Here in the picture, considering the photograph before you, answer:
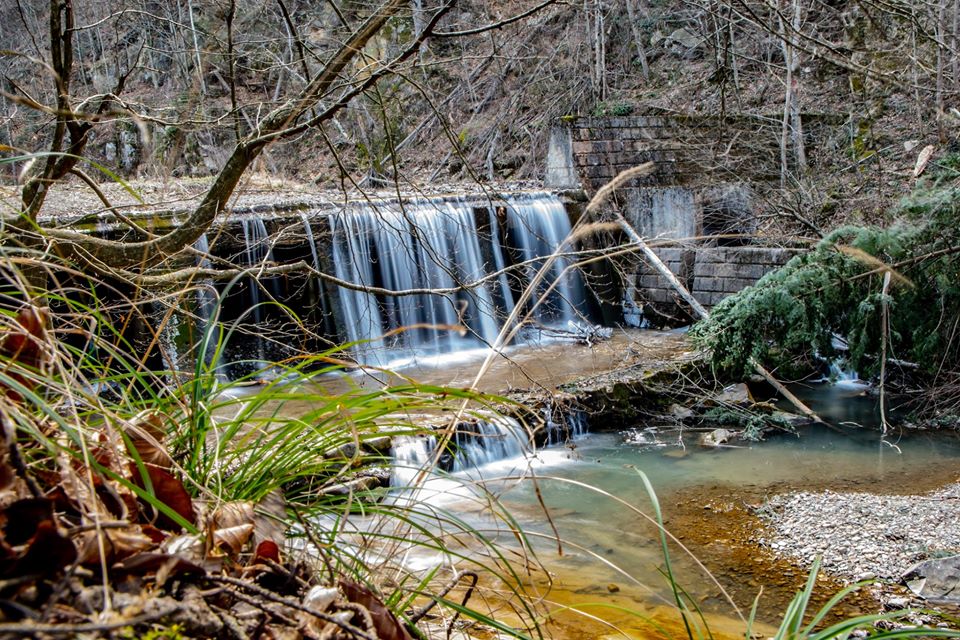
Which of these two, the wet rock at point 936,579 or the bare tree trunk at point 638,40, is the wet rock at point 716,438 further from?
the bare tree trunk at point 638,40

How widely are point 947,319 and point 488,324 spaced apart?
18.2 feet

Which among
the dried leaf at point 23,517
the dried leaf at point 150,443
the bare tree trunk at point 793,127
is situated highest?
the bare tree trunk at point 793,127

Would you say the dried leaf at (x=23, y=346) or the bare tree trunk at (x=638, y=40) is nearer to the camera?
the dried leaf at (x=23, y=346)

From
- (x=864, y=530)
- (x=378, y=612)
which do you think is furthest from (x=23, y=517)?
(x=864, y=530)

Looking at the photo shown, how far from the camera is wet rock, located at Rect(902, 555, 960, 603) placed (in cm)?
417

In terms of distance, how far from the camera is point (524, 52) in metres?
17.6

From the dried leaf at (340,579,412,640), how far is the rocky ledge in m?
3.92

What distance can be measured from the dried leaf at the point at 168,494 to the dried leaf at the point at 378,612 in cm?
29

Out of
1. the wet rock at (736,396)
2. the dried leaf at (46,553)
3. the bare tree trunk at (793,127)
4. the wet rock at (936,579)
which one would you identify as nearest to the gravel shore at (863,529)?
the wet rock at (936,579)

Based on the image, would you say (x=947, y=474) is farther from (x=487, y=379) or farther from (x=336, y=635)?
(x=336, y=635)

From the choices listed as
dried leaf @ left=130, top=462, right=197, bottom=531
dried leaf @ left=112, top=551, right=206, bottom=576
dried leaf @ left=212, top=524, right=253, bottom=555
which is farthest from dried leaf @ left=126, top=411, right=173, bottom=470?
dried leaf @ left=112, top=551, right=206, bottom=576

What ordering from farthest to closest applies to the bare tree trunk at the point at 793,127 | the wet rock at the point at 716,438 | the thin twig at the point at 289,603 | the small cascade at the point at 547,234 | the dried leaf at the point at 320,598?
the small cascade at the point at 547,234 → the bare tree trunk at the point at 793,127 → the wet rock at the point at 716,438 → the dried leaf at the point at 320,598 → the thin twig at the point at 289,603

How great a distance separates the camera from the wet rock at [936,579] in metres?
4.17

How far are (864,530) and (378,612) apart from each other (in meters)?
4.70
